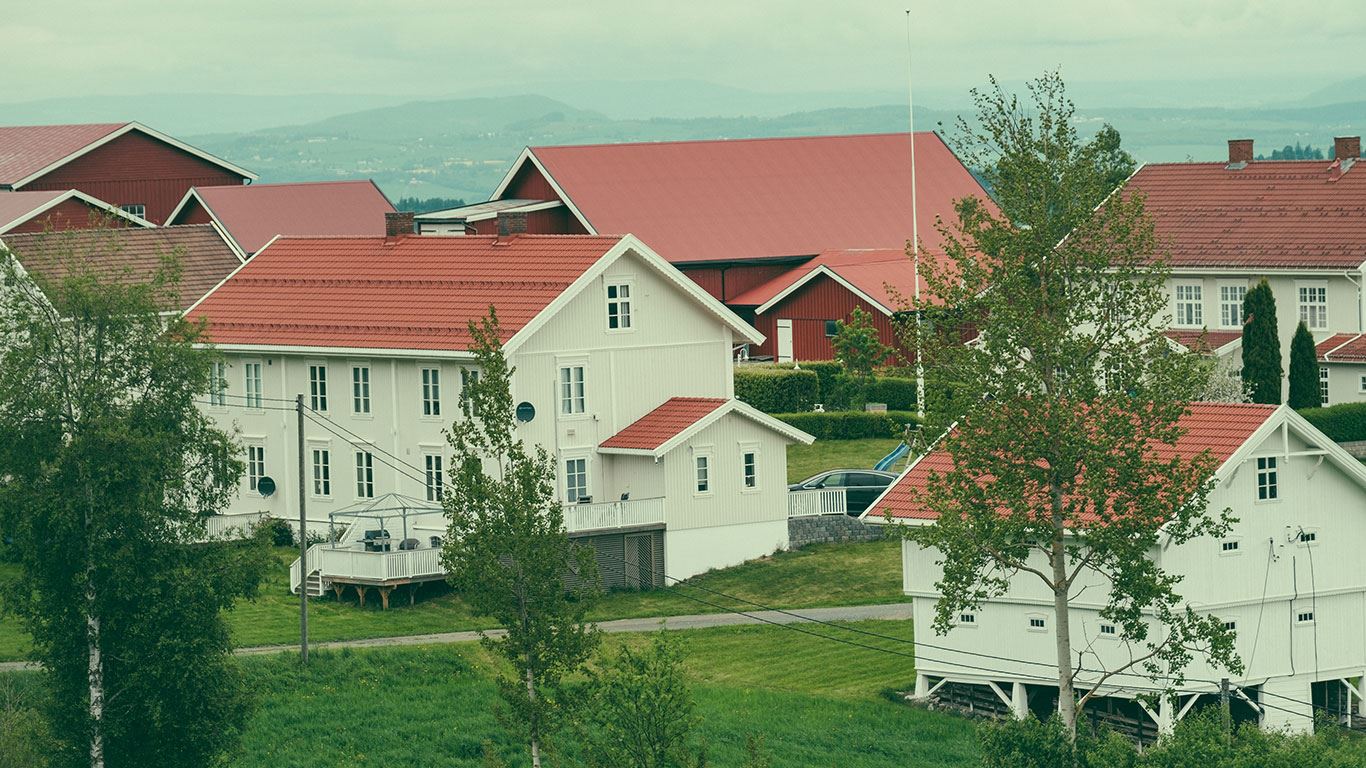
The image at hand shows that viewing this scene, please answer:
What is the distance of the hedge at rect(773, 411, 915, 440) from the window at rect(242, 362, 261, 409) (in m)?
16.8

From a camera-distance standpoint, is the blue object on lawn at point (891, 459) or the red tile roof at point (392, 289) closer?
the red tile roof at point (392, 289)

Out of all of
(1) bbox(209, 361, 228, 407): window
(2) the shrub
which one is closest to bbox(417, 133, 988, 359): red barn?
(2) the shrub

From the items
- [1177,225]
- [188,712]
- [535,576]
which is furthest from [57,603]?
[1177,225]

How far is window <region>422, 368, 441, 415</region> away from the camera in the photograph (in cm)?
5369

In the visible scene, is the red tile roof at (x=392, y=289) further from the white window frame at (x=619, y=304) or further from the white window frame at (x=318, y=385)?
the white window frame at (x=619, y=304)

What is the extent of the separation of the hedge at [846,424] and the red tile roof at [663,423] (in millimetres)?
12105

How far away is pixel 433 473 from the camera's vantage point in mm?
53875

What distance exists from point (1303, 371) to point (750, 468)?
787 inches

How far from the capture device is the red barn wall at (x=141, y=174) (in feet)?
312

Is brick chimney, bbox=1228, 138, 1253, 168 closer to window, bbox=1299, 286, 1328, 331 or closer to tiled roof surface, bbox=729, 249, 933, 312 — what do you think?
window, bbox=1299, 286, 1328, 331

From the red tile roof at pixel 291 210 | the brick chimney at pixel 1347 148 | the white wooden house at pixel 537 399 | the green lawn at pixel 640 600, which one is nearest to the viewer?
the green lawn at pixel 640 600

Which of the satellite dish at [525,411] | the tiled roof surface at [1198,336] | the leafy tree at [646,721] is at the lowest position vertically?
the leafy tree at [646,721]

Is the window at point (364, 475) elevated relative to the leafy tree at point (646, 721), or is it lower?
elevated

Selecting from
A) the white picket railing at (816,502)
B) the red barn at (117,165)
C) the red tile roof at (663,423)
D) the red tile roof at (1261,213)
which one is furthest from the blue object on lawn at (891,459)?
the red barn at (117,165)
